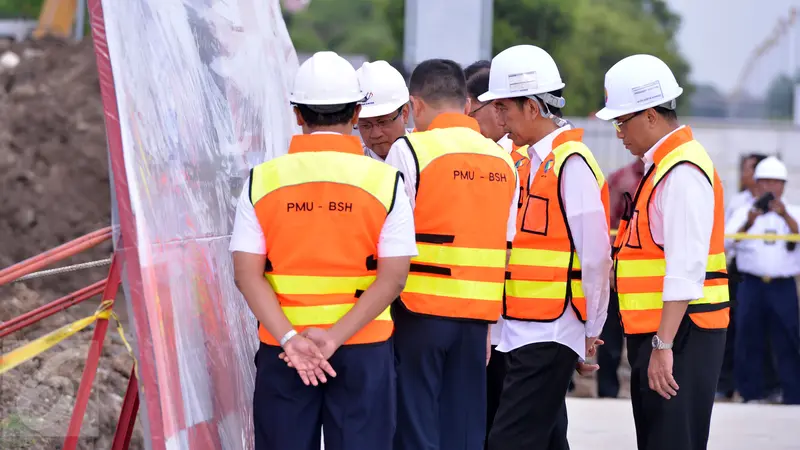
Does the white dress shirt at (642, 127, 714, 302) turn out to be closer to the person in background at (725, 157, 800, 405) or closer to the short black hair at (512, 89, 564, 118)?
the short black hair at (512, 89, 564, 118)

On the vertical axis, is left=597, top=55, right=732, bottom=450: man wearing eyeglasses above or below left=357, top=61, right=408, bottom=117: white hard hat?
below

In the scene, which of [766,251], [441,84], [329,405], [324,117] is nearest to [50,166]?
[766,251]

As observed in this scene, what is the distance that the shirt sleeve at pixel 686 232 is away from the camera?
13.5 ft

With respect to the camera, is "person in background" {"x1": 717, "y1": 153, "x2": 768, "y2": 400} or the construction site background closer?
the construction site background

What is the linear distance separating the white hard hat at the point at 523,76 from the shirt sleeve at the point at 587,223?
1.23ft

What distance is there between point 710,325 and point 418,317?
107cm

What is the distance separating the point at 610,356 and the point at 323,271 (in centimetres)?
594

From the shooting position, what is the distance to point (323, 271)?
3873 millimetres

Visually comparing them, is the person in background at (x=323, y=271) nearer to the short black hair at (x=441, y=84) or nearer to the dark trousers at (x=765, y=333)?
the short black hair at (x=441, y=84)

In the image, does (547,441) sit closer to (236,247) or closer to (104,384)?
(236,247)

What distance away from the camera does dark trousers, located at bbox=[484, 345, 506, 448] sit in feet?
17.5

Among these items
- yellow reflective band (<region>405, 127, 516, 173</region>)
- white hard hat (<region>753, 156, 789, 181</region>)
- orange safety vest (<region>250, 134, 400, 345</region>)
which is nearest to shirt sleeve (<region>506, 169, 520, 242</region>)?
yellow reflective band (<region>405, 127, 516, 173</region>)

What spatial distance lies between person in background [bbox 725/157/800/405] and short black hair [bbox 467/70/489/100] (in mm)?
4941

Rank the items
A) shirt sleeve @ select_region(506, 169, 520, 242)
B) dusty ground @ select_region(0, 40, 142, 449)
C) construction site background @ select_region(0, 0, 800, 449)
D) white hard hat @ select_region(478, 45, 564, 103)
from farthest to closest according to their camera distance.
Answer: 1. dusty ground @ select_region(0, 40, 142, 449)
2. construction site background @ select_region(0, 0, 800, 449)
3. white hard hat @ select_region(478, 45, 564, 103)
4. shirt sleeve @ select_region(506, 169, 520, 242)
